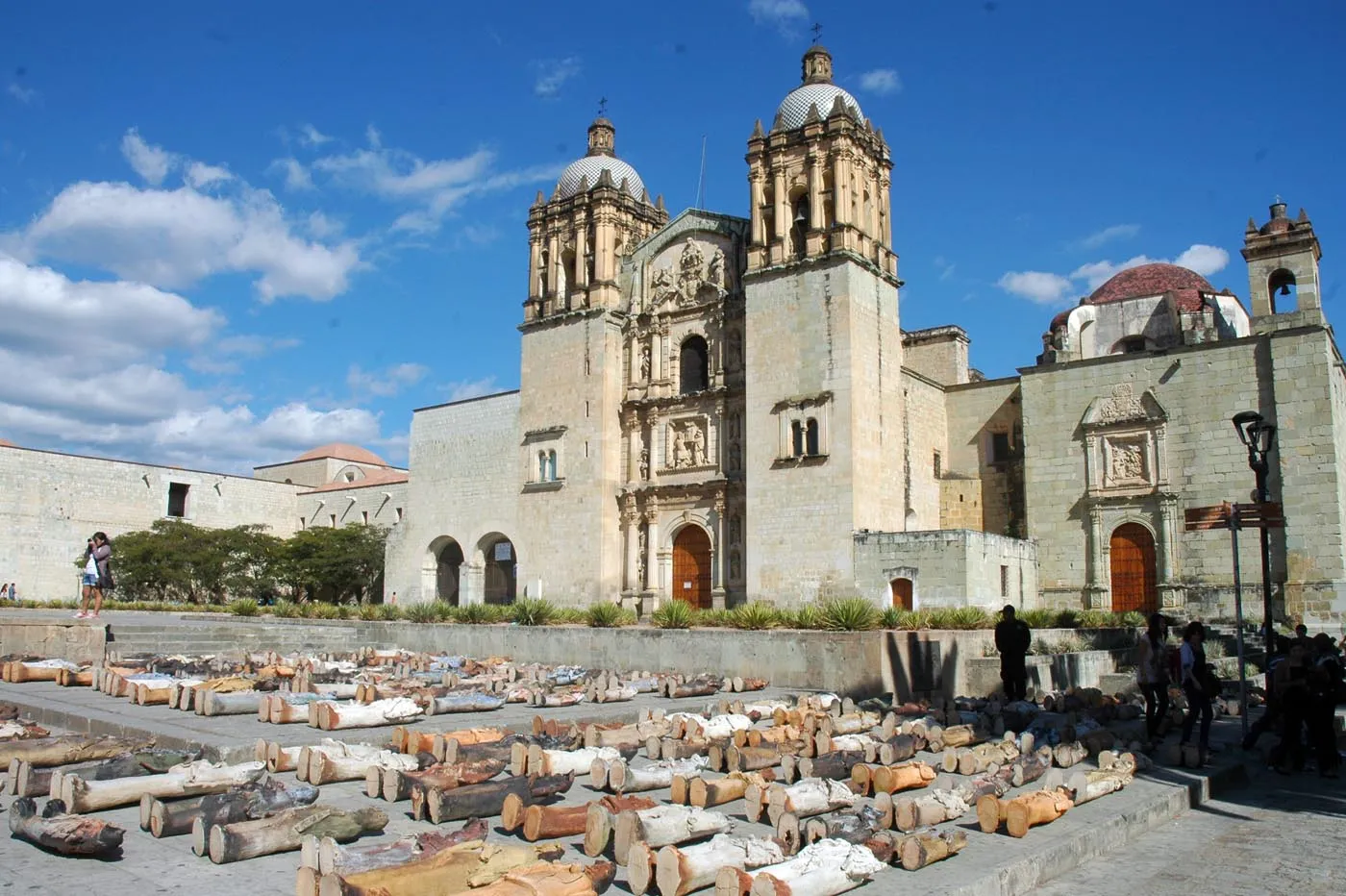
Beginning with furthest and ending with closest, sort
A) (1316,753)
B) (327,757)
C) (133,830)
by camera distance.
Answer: (1316,753)
(327,757)
(133,830)

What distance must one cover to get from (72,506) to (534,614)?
30356 mm

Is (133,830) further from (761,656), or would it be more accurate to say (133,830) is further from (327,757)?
(761,656)

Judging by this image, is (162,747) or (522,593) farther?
(522,593)

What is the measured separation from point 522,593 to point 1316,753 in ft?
76.3

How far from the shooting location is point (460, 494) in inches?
1369

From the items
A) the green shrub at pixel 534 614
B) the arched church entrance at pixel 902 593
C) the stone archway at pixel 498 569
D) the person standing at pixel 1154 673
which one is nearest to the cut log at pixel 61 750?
the person standing at pixel 1154 673

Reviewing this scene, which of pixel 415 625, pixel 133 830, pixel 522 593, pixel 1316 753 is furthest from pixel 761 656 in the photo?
pixel 522 593

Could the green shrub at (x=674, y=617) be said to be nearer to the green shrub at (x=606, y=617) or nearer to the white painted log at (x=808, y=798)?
the green shrub at (x=606, y=617)

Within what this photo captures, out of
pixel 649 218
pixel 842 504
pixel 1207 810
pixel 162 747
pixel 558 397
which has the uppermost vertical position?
pixel 649 218

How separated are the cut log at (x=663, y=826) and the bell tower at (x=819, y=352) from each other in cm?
1906

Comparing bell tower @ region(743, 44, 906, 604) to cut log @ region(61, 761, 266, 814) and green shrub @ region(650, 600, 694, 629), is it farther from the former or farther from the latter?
cut log @ region(61, 761, 266, 814)

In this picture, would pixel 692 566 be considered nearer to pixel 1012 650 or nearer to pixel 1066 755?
pixel 1012 650

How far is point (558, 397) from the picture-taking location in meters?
31.8

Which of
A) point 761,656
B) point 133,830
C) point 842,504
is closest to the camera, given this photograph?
point 133,830
